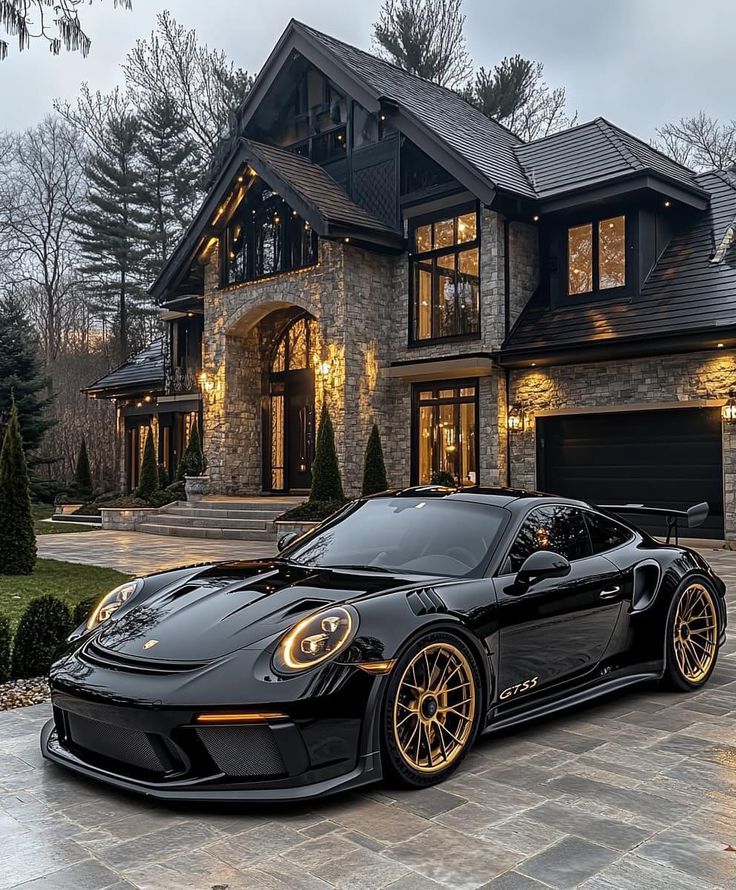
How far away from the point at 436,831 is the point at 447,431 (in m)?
14.4

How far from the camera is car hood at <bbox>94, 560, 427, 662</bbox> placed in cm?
343

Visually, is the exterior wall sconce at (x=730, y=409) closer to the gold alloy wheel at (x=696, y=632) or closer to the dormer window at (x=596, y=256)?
the dormer window at (x=596, y=256)

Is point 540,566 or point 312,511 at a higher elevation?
point 540,566

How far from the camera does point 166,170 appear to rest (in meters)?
35.6

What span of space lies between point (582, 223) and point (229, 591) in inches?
555

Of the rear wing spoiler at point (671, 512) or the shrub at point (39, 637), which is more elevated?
the rear wing spoiler at point (671, 512)

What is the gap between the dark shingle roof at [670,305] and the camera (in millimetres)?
13766

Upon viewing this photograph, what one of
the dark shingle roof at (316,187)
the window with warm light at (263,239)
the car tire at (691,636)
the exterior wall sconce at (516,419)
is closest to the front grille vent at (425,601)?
the car tire at (691,636)

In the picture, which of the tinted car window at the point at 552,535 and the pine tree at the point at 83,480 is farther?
the pine tree at the point at 83,480

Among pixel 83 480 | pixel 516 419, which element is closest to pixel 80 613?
pixel 516 419

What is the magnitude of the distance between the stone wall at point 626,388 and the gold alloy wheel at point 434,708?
11209mm

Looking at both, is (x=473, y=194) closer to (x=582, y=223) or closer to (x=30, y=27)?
(x=582, y=223)

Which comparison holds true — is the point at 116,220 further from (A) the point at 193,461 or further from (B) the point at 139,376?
(A) the point at 193,461

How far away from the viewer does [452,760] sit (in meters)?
3.59
